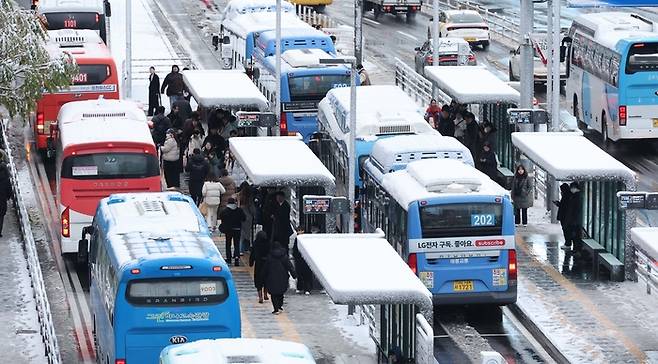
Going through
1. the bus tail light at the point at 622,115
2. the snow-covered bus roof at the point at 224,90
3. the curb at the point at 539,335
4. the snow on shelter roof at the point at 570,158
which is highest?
the snow on shelter roof at the point at 570,158

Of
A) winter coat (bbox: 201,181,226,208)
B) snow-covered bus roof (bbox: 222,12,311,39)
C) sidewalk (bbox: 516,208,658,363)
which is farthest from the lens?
snow-covered bus roof (bbox: 222,12,311,39)

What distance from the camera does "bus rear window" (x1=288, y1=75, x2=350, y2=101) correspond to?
45594 mm

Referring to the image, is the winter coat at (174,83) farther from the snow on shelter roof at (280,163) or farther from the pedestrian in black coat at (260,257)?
the pedestrian in black coat at (260,257)

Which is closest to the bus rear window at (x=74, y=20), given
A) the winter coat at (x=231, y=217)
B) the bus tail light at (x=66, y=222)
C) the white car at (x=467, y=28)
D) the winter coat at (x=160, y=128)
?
the white car at (x=467, y=28)

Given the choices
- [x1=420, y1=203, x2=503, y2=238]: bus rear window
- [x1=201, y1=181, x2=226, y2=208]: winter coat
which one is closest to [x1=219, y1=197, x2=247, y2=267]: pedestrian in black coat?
[x1=201, y1=181, x2=226, y2=208]: winter coat

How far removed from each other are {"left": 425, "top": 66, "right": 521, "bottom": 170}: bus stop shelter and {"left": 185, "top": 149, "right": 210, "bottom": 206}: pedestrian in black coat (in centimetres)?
624

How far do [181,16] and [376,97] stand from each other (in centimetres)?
3432

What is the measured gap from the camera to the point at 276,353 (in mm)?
21328

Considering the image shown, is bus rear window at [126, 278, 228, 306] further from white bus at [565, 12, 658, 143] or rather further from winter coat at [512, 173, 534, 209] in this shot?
white bus at [565, 12, 658, 143]

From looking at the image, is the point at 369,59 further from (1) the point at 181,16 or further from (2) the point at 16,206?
(2) the point at 16,206

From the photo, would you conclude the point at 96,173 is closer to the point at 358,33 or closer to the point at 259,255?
the point at 259,255

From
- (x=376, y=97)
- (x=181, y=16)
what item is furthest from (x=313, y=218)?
(x=181, y=16)

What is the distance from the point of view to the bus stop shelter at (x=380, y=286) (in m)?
25.5

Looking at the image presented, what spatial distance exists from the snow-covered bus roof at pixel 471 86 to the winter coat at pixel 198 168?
6227 mm
